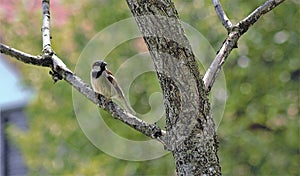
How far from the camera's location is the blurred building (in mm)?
6254

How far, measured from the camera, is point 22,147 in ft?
15.6

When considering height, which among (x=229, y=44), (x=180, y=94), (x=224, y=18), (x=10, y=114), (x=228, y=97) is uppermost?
(x=10, y=114)

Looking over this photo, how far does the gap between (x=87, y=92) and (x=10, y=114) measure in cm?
505

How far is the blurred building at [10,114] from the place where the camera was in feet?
20.5

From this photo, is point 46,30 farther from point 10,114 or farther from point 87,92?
point 10,114

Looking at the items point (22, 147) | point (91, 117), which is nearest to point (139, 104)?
point (91, 117)

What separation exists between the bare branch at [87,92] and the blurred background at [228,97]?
2.48 meters

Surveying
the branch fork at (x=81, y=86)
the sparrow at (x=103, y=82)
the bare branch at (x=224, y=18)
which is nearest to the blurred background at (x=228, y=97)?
the sparrow at (x=103, y=82)

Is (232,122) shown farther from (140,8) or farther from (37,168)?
(140,8)

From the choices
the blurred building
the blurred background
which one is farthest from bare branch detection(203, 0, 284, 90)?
the blurred building

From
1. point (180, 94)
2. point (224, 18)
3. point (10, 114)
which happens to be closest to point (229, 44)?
point (224, 18)

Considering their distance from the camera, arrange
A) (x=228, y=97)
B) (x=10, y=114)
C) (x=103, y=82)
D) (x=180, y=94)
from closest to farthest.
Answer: (x=180, y=94) → (x=103, y=82) → (x=228, y=97) → (x=10, y=114)

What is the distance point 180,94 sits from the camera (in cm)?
146

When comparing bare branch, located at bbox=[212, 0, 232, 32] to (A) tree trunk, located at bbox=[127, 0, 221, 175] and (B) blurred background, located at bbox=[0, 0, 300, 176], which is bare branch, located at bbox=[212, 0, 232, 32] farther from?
(B) blurred background, located at bbox=[0, 0, 300, 176]
